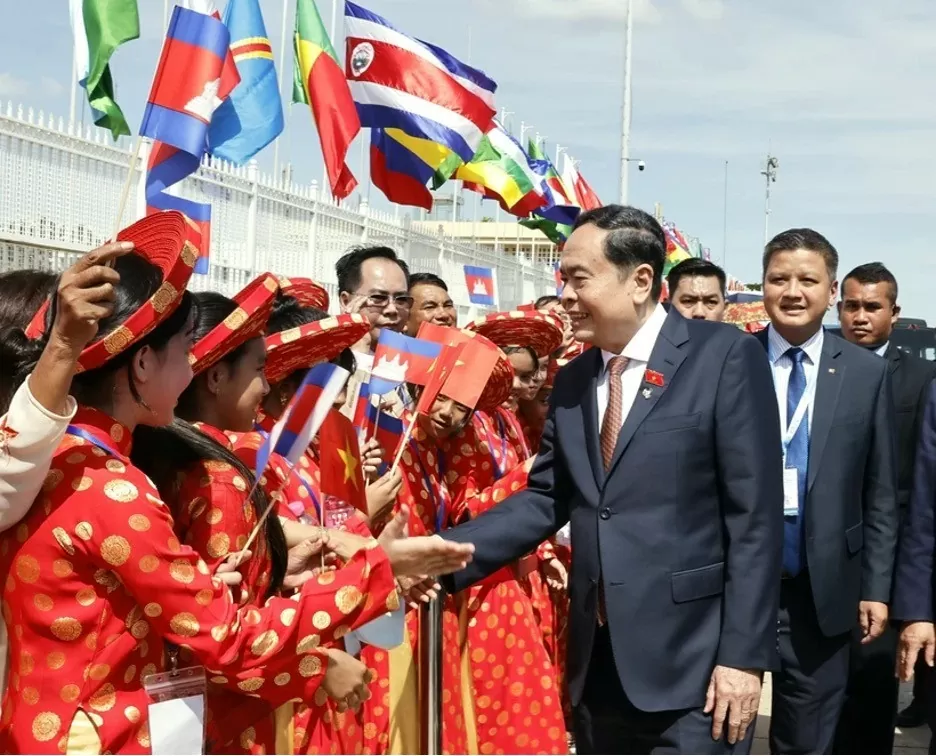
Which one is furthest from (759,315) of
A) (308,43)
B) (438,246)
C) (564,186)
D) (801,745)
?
(801,745)

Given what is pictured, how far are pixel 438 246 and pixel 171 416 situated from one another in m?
15.2

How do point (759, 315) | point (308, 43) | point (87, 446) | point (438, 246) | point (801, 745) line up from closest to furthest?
1. point (87, 446)
2. point (801, 745)
3. point (308, 43)
4. point (438, 246)
5. point (759, 315)

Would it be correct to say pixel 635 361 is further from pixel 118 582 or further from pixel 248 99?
pixel 248 99

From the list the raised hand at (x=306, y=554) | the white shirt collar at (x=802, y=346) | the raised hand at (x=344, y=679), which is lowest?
the raised hand at (x=344, y=679)

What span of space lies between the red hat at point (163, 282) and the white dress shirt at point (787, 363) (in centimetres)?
255

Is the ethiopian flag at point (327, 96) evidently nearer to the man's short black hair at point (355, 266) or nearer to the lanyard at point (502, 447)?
the man's short black hair at point (355, 266)

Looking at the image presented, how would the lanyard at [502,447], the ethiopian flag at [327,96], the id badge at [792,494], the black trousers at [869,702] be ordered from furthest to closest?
1. the ethiopian flag at [327,96]
2. the lanyard at [502,447]
3. the black trousers at [869,702]
4. the id badge at [792,494]

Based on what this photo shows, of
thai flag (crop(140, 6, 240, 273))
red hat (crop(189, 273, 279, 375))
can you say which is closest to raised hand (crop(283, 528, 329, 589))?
red hat (crop(189, 273, 279, 375))

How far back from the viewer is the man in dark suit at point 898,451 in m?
4.70

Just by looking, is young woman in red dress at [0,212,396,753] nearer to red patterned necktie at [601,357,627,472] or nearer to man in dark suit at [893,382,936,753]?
red patterned necktie at [601,357,627,472]

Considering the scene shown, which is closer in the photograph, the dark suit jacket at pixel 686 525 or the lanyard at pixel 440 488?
→ the dark suit jacket at pixel 686 525

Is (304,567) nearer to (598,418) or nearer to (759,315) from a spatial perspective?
(598,418)

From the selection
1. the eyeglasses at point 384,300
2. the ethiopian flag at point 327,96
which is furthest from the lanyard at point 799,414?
the ethiopian flag at point 327,96

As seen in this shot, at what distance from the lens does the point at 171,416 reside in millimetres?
2445
